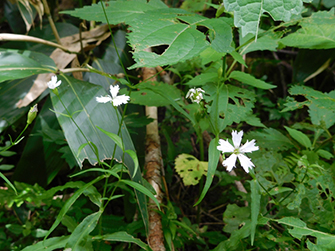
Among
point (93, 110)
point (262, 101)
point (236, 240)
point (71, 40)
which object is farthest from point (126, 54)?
point (236, 240)

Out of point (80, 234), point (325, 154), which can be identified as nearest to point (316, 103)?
point (325, 154)

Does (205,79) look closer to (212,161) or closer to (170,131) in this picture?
(212,161)

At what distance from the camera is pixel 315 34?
0.80 meters

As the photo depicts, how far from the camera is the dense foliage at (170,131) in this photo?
53cm

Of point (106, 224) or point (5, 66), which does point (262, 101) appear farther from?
point (5, 66)

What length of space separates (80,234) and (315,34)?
0.91 m

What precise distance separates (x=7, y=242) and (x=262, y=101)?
140 centimetres

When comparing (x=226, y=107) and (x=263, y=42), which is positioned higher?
(x=263, y=42)

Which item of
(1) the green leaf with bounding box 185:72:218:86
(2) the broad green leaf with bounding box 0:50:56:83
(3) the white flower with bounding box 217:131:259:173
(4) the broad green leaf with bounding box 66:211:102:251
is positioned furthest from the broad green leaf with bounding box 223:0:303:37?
(2) the broad green leaf with bounding box 0:50:56:83

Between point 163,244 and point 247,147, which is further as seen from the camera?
point 163,244

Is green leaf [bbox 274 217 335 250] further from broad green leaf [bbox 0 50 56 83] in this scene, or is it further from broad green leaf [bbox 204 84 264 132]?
broad green leaf [bbox 0 50 56 83]

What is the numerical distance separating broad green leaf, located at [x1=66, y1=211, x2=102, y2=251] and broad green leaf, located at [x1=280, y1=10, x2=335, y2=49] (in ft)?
2.56

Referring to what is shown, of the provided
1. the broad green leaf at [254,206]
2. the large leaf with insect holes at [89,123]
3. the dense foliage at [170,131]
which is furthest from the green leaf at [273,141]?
the large leaf with insect holes at [89,123]

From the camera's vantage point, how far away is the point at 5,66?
2.62 ft
